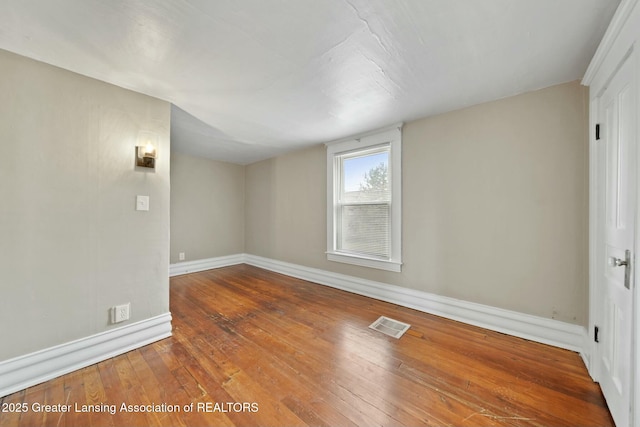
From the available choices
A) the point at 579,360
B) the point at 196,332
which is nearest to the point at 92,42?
the point at 196,332

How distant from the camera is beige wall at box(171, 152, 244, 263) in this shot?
14.6ft

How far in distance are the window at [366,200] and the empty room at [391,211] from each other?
9cm

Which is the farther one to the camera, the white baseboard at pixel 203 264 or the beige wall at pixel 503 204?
the white baseboard at pixel 203 264

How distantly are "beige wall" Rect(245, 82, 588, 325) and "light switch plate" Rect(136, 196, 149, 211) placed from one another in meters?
2.71

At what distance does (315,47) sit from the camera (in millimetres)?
1590

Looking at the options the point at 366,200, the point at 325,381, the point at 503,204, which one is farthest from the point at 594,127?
the point at 325,381

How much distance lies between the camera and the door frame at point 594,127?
1103mm

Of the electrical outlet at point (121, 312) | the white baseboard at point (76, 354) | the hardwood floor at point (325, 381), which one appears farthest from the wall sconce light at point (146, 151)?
the hardwood floor at point (325, 381)

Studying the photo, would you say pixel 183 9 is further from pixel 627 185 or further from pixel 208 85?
pixel 627 185

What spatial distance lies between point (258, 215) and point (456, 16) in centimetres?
448

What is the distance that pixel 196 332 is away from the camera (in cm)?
234

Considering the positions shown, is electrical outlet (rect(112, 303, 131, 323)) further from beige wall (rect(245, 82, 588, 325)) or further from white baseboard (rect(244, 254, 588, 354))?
beige wall (rect(245, 82, 588, 325))

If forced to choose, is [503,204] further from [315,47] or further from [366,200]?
[315,47]

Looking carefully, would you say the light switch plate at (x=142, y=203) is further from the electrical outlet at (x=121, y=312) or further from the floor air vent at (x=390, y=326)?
the floor air vent at (x=390, y=326)
